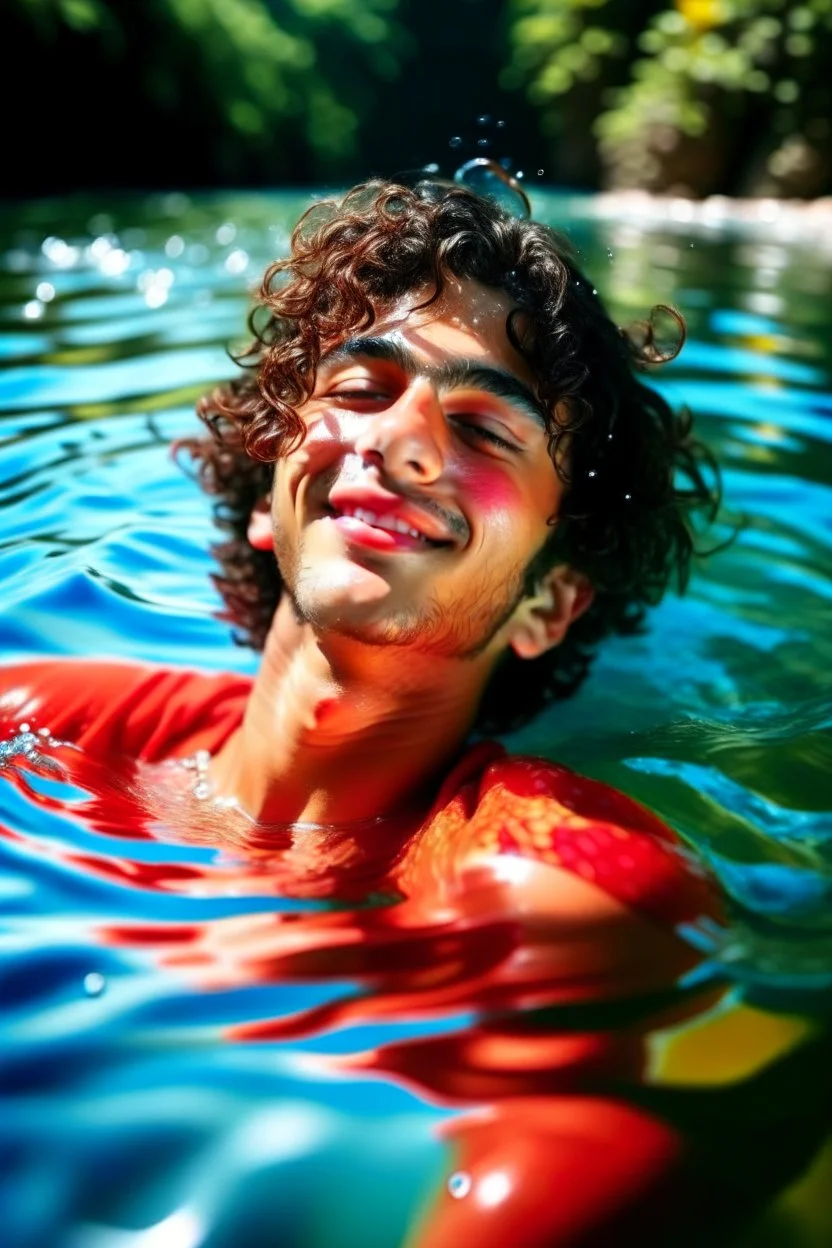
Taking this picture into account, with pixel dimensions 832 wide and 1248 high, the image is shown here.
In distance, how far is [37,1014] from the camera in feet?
5.06

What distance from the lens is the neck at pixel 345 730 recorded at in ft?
7.18

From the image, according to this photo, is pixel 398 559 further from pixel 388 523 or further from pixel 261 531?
pixel 261 531

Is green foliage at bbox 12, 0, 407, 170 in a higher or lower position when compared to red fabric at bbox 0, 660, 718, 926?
lower

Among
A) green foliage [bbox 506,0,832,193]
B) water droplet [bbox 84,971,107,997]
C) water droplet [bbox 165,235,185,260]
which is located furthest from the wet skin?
green foliage [bbox 506,0,832,193]

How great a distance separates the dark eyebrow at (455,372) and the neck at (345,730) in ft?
1.50

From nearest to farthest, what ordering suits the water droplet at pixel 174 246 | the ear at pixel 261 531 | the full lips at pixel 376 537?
the full lips at pixel 376 537
the ear at pixel 261 531
the water droplet at pixel 174 246

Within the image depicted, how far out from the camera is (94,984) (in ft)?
5.25

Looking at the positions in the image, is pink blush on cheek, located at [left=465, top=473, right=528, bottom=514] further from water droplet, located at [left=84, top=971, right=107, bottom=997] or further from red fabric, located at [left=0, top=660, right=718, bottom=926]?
water droplet, located at [left=84, top=971, right=107, bottom=997]

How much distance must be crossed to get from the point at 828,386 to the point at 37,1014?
14.8 feet

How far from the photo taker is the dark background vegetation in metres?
15.5

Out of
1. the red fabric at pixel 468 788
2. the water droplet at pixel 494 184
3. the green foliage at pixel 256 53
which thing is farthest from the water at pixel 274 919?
the green foliage at pixel 256 53

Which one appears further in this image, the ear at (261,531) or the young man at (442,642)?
the ear at (261,531)

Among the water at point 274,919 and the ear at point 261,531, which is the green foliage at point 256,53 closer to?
the water at point 274,919

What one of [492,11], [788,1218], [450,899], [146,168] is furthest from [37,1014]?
[492,11]
